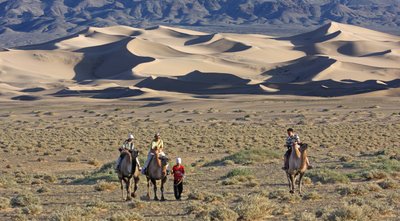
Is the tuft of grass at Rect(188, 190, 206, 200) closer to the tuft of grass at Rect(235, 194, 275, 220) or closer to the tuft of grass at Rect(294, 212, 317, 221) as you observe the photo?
the tuft of grass at Rect(235, 194, 275, 220)

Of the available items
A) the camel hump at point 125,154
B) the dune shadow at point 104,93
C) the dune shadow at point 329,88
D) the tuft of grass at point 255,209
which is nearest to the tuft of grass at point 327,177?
the tuft of grass at point 255,209

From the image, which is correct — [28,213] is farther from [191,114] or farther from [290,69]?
[290,69]

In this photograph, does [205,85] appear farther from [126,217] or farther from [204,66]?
[126,217]

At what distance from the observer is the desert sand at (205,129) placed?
16.5 metres

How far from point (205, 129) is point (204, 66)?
67553mm

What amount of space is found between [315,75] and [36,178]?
2916 inches

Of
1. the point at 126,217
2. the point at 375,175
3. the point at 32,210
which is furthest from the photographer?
the point at 375,175

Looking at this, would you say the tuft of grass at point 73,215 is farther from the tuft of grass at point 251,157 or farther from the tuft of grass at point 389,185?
the tuft of grass at point 251,157

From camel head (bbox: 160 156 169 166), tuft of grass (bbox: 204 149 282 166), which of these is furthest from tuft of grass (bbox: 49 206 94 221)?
tuft of grass (bbox: 204 149 282 166)

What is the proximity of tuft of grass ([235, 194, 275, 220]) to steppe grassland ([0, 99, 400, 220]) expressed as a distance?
19mm

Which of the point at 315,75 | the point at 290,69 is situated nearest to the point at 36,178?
the point at 315,75

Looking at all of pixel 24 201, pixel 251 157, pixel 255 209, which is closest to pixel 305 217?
pixel 255 209

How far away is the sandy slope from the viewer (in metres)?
83.1

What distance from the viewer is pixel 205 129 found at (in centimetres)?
4516
